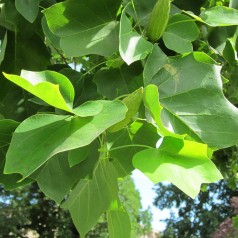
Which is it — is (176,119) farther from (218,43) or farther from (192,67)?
(218,43)

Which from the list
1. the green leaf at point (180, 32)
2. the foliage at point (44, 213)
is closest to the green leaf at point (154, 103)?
the green leaf at point (180, 32)

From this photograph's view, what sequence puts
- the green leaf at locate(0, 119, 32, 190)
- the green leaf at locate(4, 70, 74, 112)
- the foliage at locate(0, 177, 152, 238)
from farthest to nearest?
the foliage at locate(0, 177, 152, 238), the green leaf at locate(0, 119, 32, 190), the green leaf at locate(4, 70, 74, 112)

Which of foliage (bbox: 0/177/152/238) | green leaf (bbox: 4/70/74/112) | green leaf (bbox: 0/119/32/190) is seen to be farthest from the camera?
foliage (bbox: 0/177/152/238)

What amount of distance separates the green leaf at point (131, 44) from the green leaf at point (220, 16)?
0.27 feet

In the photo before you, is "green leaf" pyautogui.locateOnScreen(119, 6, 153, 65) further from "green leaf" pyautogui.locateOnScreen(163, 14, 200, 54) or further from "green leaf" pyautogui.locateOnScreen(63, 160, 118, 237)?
"green leaf" pyautogui.locateOnScreen(63, 160, 118, 237)

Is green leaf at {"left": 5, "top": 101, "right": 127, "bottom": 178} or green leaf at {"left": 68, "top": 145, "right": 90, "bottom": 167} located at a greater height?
green leaf at {"left": 5, "top": 101, "right": 127, "bottom": 178}

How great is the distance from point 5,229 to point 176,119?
26.9 feet

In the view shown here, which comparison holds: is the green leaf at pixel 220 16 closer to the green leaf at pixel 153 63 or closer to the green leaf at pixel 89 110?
the green leaf at pixel 153 63

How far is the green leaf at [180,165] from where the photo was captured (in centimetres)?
39

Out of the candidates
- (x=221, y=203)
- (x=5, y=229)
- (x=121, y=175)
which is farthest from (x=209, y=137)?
(x=221, y=203)

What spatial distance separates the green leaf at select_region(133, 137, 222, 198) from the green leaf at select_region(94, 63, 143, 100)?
140 mm

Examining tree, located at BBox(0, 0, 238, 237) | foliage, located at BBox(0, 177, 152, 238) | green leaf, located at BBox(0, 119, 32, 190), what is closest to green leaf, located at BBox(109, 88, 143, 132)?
tree, located at BBox(0, 0, 238, 237)

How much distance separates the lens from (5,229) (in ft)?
26.9

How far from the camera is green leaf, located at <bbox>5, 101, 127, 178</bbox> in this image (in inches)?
15.1
